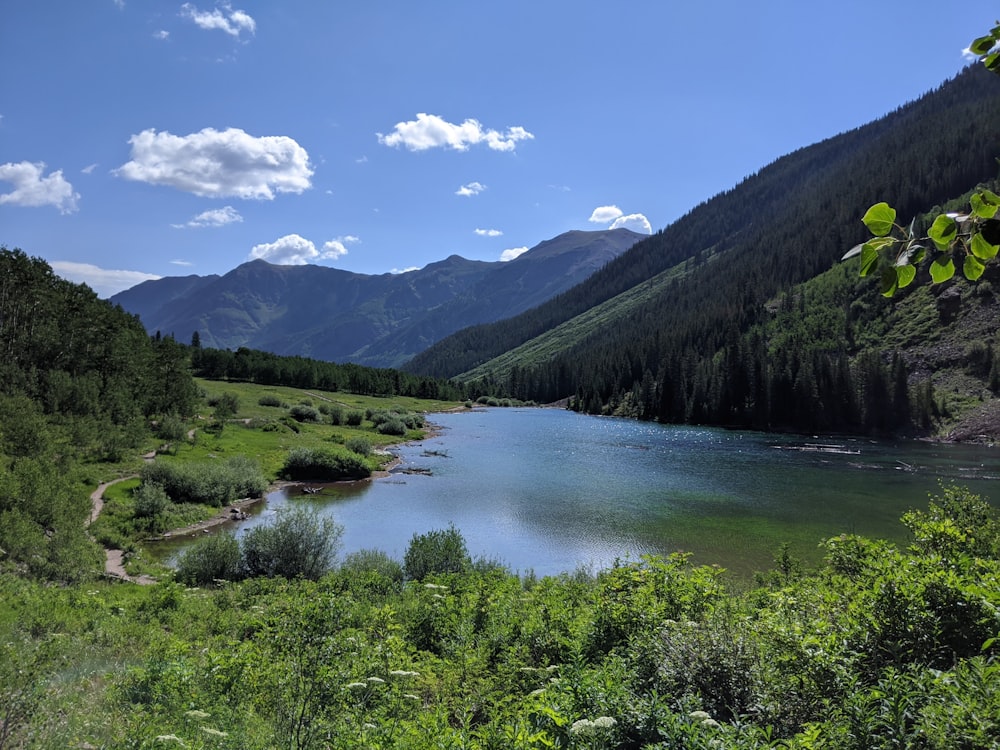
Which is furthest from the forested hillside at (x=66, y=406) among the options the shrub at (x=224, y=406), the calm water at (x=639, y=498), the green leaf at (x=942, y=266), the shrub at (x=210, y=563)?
the green leaf at (x=942, y=266)

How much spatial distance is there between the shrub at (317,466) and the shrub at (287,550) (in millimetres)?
26454

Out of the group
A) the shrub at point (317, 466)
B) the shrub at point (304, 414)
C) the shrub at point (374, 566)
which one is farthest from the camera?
the shrub at point (304, 414)

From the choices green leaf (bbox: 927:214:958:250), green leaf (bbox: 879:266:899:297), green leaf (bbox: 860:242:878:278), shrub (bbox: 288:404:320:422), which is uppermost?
green leaf (bbox: 927:214:958:250)

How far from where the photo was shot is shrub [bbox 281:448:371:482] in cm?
4862

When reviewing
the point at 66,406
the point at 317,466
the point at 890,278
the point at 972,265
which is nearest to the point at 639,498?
the point at 317,466

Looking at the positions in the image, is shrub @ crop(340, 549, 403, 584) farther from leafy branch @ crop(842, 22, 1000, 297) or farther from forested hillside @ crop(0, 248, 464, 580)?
leafy branch @ crop(842, 22, 1000, 297)

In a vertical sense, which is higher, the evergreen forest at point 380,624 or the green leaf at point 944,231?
the green leaf at point 944,231

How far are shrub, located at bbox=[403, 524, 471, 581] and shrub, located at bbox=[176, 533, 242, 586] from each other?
6912mm

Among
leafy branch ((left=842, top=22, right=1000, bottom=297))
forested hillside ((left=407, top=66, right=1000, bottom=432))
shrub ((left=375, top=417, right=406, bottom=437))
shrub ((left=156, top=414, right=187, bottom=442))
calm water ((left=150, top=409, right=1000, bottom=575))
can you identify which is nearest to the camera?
leafy branch ((left=842, top=22, right=1000, bottom=297))

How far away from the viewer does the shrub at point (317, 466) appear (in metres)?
48.6

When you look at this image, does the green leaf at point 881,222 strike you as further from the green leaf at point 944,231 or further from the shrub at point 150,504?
the shrub at point 150,504

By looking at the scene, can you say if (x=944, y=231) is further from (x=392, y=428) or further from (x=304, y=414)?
(x=304, y=414)

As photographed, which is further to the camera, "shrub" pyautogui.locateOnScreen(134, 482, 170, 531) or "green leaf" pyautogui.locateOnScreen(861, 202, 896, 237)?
"shrub" pyautogui.locateOnScreen(134, 482, 170, 531)

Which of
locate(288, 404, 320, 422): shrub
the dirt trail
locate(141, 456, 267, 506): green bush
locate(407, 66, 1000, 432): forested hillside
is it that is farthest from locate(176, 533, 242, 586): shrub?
locate(407, 66, 1000, 432): forested hillside
